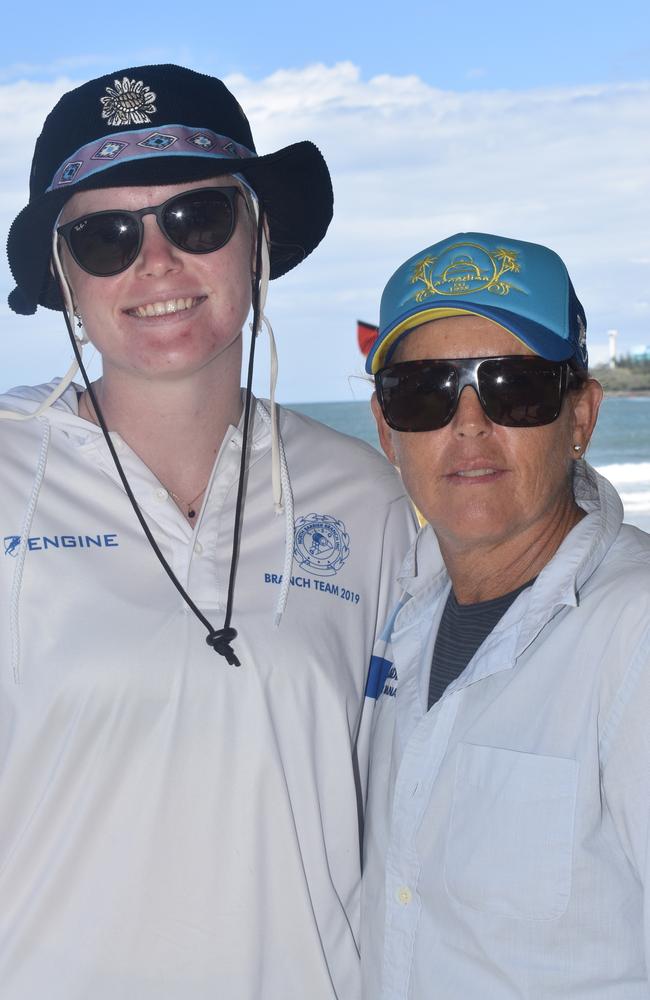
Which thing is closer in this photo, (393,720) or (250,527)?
(393,720)

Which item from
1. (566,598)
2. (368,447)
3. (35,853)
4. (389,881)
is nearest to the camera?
(566,598)

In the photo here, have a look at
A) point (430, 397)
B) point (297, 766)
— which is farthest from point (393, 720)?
point (430, 397)

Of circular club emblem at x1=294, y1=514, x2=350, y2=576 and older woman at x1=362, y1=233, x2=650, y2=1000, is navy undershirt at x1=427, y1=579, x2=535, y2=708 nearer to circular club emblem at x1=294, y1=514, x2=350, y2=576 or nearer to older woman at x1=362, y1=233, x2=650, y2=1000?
older woman at x1=362, y1=233, x2=650, y2=1000

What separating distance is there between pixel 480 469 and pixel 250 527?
62 centimetres

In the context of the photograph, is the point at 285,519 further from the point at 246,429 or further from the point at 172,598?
the point at 172,598

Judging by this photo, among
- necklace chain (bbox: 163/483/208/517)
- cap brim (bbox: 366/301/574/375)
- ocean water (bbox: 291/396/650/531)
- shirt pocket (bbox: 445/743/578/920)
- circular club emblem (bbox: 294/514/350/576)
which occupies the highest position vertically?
cap brim (bbox: 366/301/574/375)

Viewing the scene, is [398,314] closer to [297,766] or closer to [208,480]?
[208,480]

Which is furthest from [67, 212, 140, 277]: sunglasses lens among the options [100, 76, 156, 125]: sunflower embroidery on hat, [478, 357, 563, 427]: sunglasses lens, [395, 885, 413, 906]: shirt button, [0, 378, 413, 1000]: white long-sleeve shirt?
[395, 885, 413, 906]: shirt button

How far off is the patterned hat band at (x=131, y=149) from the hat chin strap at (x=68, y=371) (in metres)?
0.16

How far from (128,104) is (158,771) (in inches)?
56.9

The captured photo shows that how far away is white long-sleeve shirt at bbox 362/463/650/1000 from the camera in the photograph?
6.36ft

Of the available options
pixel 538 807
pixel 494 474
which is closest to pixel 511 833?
pixel 538 807

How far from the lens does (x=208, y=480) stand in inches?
113

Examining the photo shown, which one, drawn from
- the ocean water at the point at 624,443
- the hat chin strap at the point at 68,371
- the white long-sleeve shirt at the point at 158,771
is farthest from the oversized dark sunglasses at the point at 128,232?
the ocean water at the point at 624,443
